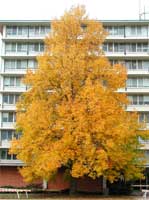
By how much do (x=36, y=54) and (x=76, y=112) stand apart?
28530 mm

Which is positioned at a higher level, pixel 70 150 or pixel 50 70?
pixel 50 70

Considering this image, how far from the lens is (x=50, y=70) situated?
36.7 meters

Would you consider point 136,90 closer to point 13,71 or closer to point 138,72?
point 138,72

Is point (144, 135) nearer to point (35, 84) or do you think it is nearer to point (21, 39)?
point (35, 84)

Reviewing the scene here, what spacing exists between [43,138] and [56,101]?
365 centimetres

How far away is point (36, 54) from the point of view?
6094cm

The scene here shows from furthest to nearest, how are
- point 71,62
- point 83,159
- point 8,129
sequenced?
point 8,129 → point 71,62 → point 83,159

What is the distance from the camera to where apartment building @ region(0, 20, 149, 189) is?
5981 centimetres

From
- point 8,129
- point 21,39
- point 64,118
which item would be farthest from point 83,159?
point 21,39

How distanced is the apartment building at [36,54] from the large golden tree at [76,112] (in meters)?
21.3

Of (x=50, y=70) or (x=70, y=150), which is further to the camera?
(x=50, y=70)

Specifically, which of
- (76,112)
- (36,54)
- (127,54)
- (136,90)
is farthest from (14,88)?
(76,112)

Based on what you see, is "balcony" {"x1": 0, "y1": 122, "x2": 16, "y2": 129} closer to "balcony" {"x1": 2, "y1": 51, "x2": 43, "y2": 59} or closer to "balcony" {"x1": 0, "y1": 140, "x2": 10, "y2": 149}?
"balcony" {"x1": 0, "y1": 140, "x2": 10, "y2": 149}

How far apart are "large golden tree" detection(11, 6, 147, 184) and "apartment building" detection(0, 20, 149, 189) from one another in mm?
21256
